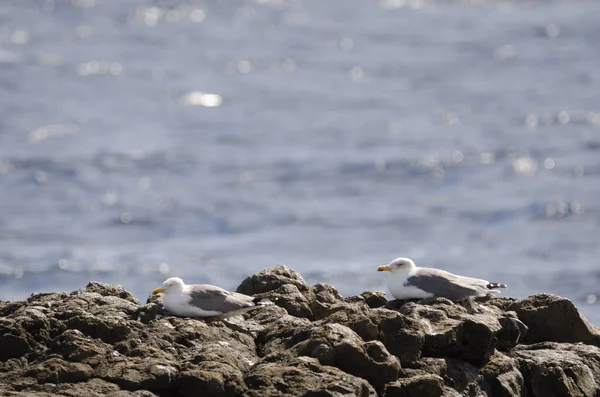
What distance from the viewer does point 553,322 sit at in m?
16.6

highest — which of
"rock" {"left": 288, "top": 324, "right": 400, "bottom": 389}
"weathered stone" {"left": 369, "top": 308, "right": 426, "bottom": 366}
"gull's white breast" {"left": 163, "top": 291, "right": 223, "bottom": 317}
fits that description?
"gull's white breast" {"left": 163, "top": 291, "right": 223, "bottom": 317}

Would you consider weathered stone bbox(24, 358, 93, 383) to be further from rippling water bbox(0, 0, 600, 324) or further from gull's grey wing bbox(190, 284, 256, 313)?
rippling water bbox(0, 0, 600, 324)

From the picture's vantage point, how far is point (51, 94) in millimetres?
64188

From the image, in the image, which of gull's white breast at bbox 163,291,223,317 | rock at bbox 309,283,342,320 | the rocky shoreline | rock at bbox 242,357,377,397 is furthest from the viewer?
rock at bbox 309,283,342,320

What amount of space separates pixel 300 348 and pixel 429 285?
9.26ft

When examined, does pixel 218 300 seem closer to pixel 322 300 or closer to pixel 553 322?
pixel 322 300

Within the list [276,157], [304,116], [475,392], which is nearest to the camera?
[475,392]

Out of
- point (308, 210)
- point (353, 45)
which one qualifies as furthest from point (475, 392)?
point (353, 45)

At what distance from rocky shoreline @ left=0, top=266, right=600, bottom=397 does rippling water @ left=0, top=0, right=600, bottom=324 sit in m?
18.6

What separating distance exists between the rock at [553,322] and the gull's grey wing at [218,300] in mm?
3359

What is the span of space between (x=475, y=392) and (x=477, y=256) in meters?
28.7

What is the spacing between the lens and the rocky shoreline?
13.5 m

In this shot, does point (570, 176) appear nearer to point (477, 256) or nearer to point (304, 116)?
point (477, 256)

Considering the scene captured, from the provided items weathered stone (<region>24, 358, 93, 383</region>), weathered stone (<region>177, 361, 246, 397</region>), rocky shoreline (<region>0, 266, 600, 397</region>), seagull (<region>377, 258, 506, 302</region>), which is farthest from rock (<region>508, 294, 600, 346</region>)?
weathered stone (<region>24, 358, 93, 383</region>)
